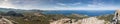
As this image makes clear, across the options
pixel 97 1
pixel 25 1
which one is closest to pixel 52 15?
pixel 25 1

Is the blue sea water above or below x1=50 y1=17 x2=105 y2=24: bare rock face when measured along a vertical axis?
above

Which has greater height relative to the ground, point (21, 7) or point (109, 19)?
point (21, 7)

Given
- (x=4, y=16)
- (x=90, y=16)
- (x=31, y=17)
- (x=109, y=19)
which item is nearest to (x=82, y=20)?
(x=90, y=16)

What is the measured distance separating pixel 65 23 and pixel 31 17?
417 millimetres

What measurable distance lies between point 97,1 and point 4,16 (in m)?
1.13

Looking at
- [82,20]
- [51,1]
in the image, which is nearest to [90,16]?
[82,20]

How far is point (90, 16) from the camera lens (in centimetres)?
315

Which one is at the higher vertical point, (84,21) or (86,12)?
(86,12)

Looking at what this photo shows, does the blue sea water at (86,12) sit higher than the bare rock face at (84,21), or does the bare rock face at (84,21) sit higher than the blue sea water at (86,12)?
the blue sea water at (86,12)

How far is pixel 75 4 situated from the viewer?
3.12 meters

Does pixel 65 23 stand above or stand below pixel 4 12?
below

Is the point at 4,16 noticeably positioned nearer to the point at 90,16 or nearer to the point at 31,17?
the point at 31,17

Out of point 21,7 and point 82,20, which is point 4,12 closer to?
point 21,7

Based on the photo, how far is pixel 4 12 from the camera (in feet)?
10.2
